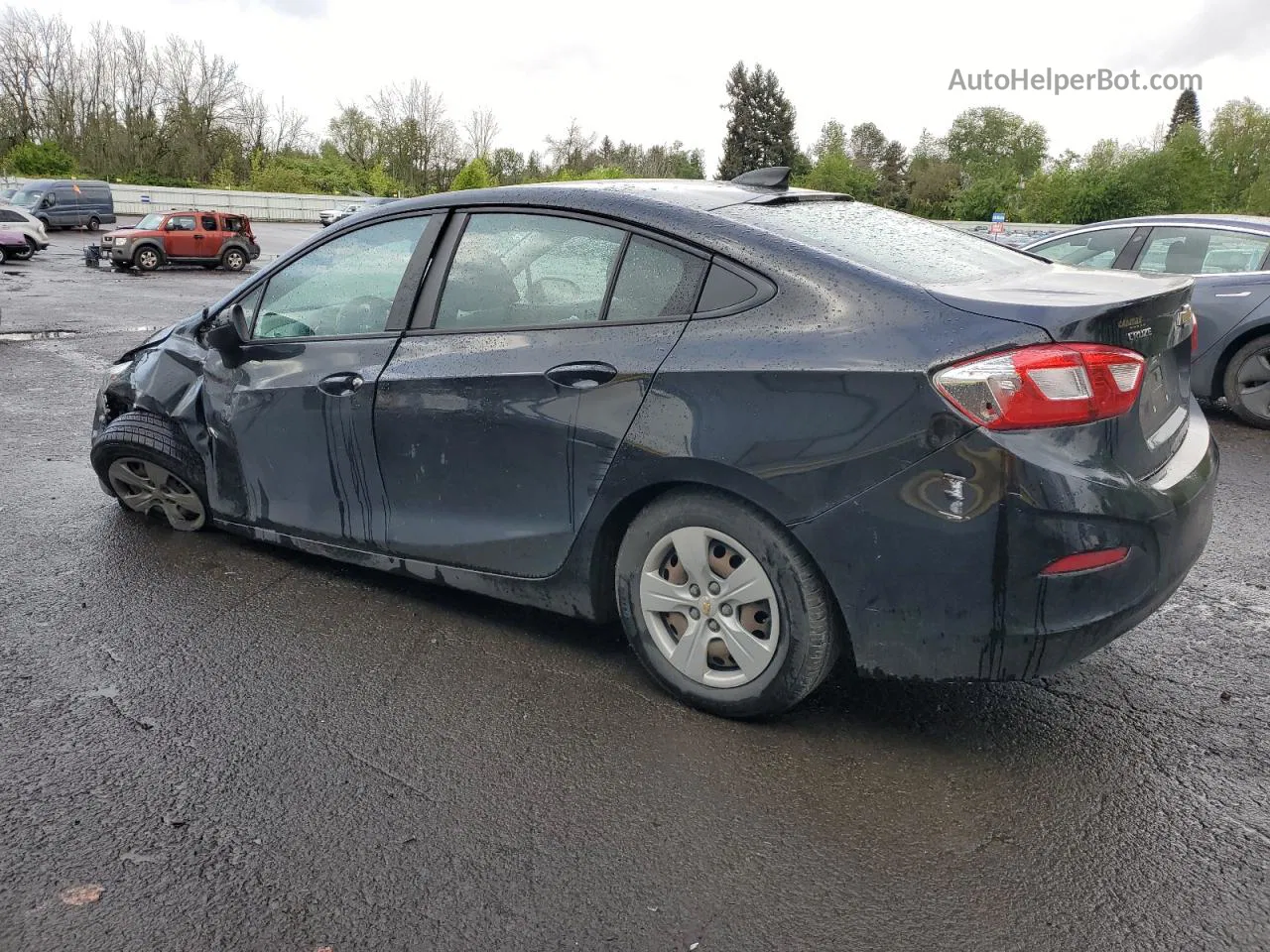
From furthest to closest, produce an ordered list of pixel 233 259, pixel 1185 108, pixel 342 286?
1. pixel 1185 108
2. pixel 233 259
3. pixel 342 286

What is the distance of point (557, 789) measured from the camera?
9.07ft

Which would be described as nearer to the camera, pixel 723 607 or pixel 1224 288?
pixel 723 607

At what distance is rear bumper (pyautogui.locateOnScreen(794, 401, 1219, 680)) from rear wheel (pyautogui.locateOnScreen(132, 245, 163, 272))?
86.7 ft

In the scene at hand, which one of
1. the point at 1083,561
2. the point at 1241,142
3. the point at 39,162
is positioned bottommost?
the point at 1083,561

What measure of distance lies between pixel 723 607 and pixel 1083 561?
0.98 meters

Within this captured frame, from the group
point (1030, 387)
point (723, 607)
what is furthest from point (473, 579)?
point (1030, 387)

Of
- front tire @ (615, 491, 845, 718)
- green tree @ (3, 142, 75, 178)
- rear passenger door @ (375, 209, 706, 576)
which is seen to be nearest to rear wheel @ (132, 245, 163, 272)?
rear passenger door @ (375, 209, 706, 576)

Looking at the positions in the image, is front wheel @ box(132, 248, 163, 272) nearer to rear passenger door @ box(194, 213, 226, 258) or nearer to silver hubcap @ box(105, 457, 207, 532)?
rear passenger door @ box(194, 213, 226, 258)

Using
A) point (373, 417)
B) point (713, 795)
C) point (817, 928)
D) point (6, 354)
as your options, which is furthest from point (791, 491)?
point (6, 354)

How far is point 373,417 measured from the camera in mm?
3672

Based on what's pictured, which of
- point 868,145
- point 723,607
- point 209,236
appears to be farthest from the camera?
point 868,145

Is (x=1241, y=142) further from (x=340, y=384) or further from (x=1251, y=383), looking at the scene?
(x=340, y=384)

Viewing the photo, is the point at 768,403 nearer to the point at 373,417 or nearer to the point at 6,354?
the point at 373,417

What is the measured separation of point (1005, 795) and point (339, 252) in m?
3.03
